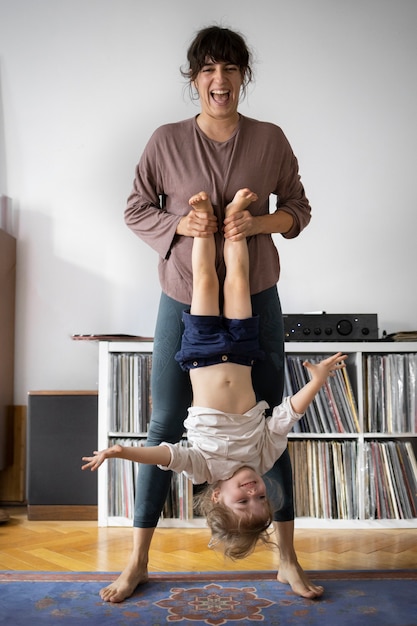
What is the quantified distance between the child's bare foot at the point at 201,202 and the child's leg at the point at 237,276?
2.3 inches

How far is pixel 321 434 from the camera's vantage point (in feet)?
9.34

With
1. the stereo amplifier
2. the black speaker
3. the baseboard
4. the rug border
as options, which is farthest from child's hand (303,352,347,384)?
the baseboard

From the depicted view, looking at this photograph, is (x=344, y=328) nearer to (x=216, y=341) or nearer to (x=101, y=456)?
(x=216, y=341)

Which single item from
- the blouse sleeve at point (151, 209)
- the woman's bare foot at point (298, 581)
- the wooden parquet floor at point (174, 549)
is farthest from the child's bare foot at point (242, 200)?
the wooden parquet floor at point (174, 549)

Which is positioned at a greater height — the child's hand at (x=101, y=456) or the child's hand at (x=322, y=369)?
the child's hand at (x=322, y=369)

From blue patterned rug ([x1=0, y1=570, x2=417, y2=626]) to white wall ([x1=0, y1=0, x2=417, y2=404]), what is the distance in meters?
1.43

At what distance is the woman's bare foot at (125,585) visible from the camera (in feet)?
Result: 5.92

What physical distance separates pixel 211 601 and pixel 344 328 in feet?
4.56

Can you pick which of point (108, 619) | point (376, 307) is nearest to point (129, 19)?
point (376, 307)

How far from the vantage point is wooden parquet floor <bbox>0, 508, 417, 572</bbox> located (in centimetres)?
221

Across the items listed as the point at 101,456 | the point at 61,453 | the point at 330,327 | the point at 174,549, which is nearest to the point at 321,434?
the point at 330,327

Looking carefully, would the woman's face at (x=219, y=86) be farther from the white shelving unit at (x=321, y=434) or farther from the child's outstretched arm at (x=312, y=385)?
the white shelving unit at (x=321, y=434)

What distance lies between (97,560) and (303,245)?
172cm

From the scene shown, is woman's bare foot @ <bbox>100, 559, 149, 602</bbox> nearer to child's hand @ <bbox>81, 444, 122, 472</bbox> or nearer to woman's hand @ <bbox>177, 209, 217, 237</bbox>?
child's hand @ <bbox>81, 444, 122, 472</bbox>
